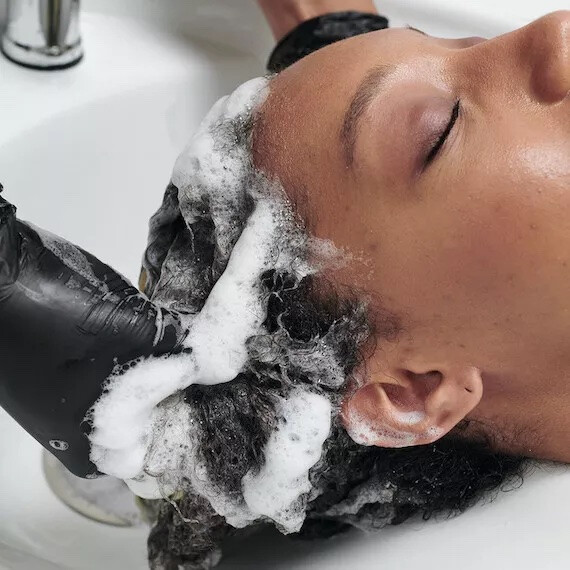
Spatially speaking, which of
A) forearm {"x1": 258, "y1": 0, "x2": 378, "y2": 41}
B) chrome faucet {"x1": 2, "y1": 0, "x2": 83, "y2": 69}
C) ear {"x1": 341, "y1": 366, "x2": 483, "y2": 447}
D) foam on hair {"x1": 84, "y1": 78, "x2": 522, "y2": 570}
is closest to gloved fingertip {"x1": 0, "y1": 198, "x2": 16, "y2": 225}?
foam on hair {"x1": 84, "y1": 78, "x2": 522, "y2": 570}

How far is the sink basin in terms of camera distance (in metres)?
0.81

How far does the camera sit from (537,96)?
0.70 meters

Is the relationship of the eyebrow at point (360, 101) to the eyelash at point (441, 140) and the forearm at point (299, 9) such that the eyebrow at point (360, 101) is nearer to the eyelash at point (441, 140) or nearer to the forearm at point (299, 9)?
the eyelash at point (441, 140)

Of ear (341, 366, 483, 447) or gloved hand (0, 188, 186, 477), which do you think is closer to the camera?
gloved hand (0, 188, 186, 477)

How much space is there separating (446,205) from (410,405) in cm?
21

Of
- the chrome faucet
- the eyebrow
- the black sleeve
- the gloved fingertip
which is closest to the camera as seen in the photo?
the gloved fingertip

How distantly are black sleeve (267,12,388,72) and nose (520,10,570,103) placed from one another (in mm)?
513

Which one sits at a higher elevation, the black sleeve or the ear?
the black sleeve

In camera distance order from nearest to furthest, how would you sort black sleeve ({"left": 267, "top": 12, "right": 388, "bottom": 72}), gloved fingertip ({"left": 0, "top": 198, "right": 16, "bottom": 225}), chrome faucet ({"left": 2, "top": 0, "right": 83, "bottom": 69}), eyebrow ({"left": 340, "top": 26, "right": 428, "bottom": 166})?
gloved fingertip ({"left": 0, "top": 198, "right": 16, "bottom": 225}) → eyebrow ({"left": 340, "top": 26, "right": 428, "bottom": 166}) → chrome faucet ({"left": 2, "top": 0, "right": 83, "bottom": 69}) → black sleeve ({"left": 267, "top": 12, "right": 388, "bottom": 72})

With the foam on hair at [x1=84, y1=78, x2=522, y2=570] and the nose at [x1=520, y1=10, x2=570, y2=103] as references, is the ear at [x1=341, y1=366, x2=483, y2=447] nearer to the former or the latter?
the foam on hair at [x1=84, y1=78, x2=522, y2=570]

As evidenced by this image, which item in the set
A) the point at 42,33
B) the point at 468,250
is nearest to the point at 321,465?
the point at 468,250

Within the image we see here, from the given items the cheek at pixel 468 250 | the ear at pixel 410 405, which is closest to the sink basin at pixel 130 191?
the ear at pixel 410 405

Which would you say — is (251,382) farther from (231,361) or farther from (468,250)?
(468,250)

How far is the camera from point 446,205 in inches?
27.5
